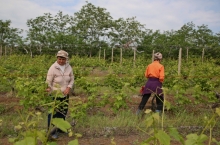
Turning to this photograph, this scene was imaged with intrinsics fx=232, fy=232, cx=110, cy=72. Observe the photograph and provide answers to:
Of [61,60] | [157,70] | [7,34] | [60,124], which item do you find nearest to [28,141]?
[60,124]

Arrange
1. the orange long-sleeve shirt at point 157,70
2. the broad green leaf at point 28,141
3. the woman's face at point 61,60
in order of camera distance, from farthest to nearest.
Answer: the orange long-sleeve shirt at point 157,70
the woman's face at point 61,60
the broad green leaf at point 28,141

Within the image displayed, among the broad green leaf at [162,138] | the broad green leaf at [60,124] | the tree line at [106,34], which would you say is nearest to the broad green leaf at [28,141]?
the broad green leaf at [60,124]

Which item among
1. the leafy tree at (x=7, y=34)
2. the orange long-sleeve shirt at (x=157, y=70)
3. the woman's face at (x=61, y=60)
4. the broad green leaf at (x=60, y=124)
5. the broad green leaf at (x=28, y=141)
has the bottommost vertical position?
the broad green leaf at (x=28, y=141)

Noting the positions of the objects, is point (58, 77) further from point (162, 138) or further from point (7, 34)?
point (7, 34)

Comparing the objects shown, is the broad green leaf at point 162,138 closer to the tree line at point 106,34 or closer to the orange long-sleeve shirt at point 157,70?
the orange long-sleeve shirt at point 157,70

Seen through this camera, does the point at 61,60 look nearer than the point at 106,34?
Yes

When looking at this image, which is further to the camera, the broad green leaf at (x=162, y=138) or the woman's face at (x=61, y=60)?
the woman's face at (x=61, y=60)

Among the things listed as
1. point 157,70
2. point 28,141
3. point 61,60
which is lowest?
point 28,141

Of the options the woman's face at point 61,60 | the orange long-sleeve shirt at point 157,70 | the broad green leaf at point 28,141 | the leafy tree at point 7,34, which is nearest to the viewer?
the broad green leaf at point 28,141

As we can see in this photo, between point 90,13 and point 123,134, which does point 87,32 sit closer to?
point 90,13

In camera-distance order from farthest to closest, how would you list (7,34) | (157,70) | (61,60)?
(7,34), (157,70), (61,60)

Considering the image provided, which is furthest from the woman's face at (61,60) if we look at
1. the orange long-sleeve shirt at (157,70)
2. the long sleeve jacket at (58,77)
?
the orange long-sleeve shirt at (157,70)

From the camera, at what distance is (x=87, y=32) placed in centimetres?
2619

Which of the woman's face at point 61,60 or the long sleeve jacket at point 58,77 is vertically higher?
the woman's face at point 61,60
